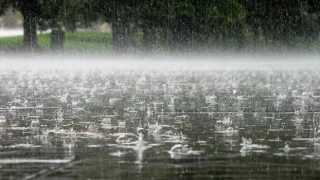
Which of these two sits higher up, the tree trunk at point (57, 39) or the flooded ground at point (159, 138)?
the tree trunk at point (57, 39)

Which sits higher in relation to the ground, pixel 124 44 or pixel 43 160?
pixel 124 44

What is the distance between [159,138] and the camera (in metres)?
8.63

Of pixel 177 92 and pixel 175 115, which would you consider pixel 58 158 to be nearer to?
pixel 175 115

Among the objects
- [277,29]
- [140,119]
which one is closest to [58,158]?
[140,119]

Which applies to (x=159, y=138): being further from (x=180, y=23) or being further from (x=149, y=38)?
(x=180, y=23)

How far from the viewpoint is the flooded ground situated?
20.9ft

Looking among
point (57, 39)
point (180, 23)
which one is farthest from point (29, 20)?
point (180, 23)

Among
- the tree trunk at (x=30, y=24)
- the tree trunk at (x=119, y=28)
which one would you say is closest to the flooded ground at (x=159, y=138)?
the tree trunk at (x=30, y=24)

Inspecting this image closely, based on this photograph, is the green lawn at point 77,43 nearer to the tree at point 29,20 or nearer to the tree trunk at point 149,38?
the tree at point 29,20

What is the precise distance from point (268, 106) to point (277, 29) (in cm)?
4067

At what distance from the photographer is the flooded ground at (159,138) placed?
6.36 m

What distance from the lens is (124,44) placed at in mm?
49406

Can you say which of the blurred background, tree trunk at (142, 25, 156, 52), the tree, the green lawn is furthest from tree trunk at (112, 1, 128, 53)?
the tree

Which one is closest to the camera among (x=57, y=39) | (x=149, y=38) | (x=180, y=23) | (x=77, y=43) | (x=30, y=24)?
(x=30, y=24)
